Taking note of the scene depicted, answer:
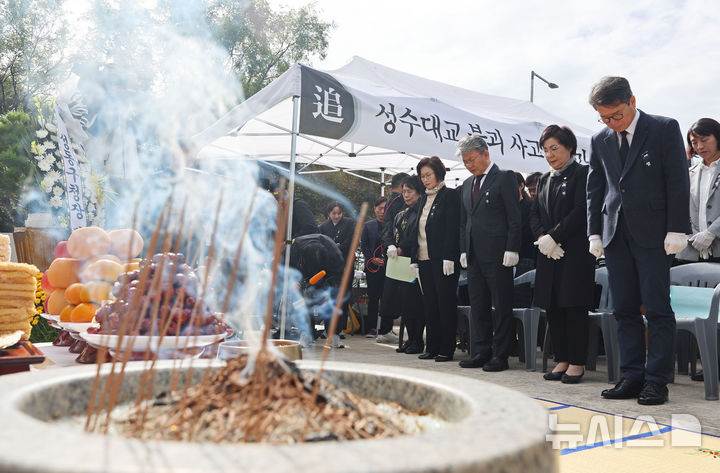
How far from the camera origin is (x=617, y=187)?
12.0 feet

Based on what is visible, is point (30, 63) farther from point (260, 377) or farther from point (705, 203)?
point (260, 377)

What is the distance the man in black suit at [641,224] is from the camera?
344 centimetres

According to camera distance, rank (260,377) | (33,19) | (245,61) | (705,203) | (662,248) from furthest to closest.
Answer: (245,61) → (33,19) → (705,203) → (662,248) → (260,377)

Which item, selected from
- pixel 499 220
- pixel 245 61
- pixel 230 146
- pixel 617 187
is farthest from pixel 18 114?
pixel 617 187

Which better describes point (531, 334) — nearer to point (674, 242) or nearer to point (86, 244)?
point (674, 242)

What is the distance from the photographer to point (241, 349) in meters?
1.19

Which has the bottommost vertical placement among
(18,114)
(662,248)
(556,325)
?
(556,325)

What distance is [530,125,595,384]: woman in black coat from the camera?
14.3 feet

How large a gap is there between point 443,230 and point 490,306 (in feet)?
2.88

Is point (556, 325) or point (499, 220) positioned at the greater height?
point (499, 220)

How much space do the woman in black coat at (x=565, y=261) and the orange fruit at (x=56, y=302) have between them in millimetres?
3400

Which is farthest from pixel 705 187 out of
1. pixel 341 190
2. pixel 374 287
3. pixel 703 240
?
pixel 341 190

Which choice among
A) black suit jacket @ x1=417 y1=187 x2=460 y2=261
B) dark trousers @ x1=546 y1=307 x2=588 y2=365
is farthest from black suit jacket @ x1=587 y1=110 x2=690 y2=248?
black suit jacket @ x1=417 y1=187 x2=460 y2=261

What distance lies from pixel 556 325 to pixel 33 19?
22.8 metres
